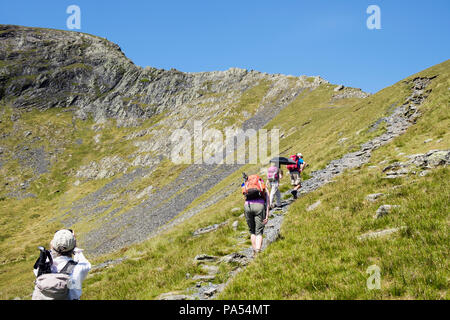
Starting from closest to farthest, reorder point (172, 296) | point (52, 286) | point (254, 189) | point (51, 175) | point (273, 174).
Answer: point (52, 286)
point (172, 296)
point (254, 189)
point (273, 174)
point (51, 175)

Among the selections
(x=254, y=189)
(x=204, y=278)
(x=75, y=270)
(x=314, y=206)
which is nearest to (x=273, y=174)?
(x=314, y=206)

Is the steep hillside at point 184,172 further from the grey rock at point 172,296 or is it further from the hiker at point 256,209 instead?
the hiker at point 256,209

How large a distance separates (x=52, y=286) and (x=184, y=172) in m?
56.6

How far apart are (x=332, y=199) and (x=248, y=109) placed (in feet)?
271

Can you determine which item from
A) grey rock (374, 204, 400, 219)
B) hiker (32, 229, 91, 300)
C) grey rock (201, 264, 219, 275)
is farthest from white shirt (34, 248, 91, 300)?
grey rock (374, 204, 400, 219)

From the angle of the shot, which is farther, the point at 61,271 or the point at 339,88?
the point at 339,88

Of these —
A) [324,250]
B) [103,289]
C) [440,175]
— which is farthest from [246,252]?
[440,175]

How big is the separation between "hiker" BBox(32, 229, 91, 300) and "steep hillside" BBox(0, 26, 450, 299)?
3387 mm

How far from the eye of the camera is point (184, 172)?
2384 inches

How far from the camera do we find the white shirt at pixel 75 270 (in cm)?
454

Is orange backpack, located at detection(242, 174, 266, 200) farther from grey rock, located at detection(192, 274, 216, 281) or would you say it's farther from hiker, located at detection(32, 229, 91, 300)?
hiker, located at detection(32, 229, 91, 300)

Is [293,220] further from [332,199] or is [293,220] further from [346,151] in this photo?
[346,151]

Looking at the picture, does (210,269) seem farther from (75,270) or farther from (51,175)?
(51,175)

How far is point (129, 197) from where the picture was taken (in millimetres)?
59562
